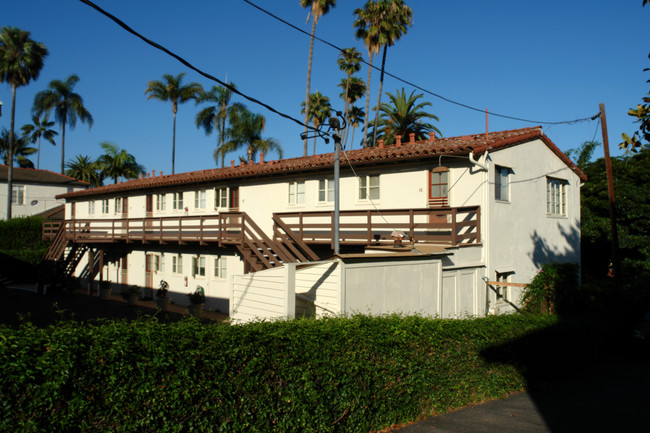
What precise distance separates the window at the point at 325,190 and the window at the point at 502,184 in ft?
20.5

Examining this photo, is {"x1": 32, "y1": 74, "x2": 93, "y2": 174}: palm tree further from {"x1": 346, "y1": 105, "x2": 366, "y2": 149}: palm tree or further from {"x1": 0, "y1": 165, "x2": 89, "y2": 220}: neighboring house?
{"x1": 346, "y1": 105, "x2": 366, "y2": 149}: palm tree

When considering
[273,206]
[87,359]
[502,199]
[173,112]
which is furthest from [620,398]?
[173,112]

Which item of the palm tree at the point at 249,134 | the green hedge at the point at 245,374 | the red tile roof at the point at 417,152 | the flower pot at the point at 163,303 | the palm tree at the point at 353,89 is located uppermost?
the palm tree at the point at 353,89

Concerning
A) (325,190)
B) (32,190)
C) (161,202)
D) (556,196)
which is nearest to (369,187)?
(325,190)

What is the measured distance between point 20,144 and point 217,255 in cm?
6020

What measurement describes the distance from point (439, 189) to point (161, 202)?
653 inches

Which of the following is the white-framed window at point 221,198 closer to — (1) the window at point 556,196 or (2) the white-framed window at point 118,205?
(2) the white-framed window at point 118,205

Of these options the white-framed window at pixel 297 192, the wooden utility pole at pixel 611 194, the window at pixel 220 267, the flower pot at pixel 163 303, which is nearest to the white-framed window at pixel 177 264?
the window at pixel 220 267

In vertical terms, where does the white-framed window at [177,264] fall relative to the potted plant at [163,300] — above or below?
above

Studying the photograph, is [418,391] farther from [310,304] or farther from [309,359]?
[310,304]

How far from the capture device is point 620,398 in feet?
33.0

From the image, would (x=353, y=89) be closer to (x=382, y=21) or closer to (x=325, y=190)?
(x=382, y=21)

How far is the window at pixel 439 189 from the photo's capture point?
16.6 metres

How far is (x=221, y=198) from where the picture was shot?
2416cm
